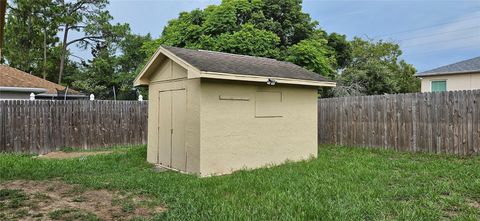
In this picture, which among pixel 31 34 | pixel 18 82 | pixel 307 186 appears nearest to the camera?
pixel 307 186

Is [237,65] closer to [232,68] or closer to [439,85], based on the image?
[232,68]

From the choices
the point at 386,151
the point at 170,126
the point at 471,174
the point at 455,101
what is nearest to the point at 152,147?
the point at 170,126

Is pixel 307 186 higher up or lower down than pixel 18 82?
lower down

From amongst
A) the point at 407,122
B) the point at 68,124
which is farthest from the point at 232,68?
the point at 68,124

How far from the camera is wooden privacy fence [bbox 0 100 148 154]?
10766 mm

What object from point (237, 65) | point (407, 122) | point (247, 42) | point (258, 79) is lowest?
point (407, 122)

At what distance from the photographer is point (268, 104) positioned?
877cm

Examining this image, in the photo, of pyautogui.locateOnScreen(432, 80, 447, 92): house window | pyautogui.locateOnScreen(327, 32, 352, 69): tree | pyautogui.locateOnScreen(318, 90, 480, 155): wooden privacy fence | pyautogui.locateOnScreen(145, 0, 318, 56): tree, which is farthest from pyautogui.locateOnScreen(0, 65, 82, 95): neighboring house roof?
pyautogui.locateOnScreen(432, 80, 447, 92): house window

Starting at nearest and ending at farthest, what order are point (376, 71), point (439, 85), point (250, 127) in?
point (250, 127) → point (439, 85) → point (376, 71)

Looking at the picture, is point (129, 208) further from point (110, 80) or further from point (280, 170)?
point (110, 80)

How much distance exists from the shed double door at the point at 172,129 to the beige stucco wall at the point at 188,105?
16 cm

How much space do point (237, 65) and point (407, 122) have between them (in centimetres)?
523

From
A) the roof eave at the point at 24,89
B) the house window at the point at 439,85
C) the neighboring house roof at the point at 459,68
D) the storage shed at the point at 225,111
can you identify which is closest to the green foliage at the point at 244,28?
the neighboring house roof at the point at 459,68

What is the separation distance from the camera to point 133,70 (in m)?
29.5
